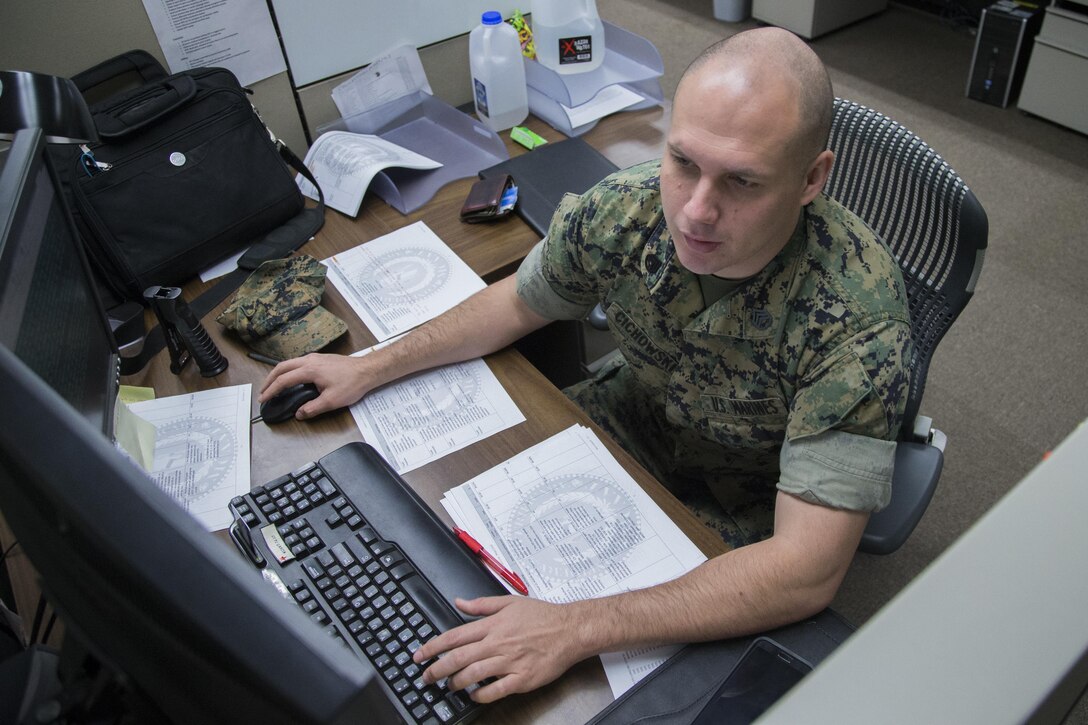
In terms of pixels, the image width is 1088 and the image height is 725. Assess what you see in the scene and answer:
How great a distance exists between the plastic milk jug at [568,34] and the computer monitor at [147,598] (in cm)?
143

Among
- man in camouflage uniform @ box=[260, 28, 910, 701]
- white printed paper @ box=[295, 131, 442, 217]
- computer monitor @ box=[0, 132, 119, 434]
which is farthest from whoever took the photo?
white printed paper @ box=[295, 131, 442, 217]

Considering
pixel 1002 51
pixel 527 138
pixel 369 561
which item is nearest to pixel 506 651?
pixel 369 561

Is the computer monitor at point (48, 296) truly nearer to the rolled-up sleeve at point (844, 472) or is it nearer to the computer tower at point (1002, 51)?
the rolled-up sleeve at point (844, 472)

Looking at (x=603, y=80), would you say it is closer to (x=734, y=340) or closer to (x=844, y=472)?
(x=734, y=340)

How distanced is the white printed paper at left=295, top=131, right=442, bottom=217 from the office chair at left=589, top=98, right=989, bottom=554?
0.80m

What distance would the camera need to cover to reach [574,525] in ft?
3.22

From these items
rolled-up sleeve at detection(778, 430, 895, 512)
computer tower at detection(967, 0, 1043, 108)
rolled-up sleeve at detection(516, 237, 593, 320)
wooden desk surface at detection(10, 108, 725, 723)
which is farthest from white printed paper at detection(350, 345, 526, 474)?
computer tower at detection(967, 0, 1043, 108)

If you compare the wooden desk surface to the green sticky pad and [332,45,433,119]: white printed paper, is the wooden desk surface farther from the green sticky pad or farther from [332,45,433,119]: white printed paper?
[332,45,433,119]: white printed paper

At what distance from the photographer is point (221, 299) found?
4.38 ft

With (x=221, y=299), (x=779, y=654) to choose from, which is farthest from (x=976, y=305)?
(x=221, y=299)

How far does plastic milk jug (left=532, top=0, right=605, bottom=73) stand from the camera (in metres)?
1.71

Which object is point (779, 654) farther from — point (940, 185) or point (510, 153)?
point (510, 153)

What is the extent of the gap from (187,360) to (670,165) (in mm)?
793

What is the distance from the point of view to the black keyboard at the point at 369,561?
83 centimetres
